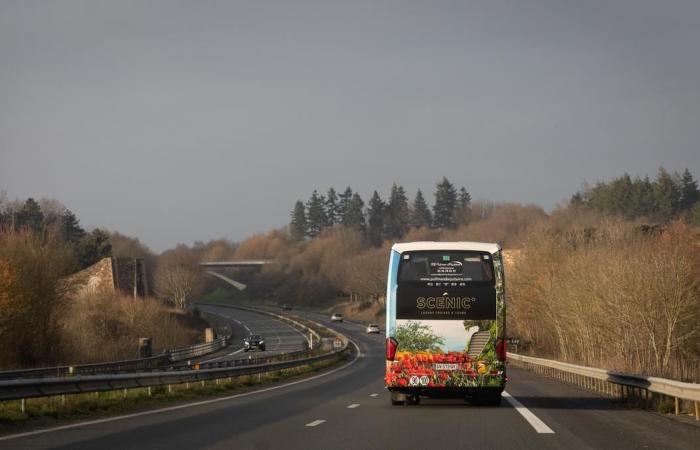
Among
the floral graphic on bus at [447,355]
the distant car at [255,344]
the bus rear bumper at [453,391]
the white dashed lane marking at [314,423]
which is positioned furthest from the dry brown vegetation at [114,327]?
the white dashed lane marking at [314,423]

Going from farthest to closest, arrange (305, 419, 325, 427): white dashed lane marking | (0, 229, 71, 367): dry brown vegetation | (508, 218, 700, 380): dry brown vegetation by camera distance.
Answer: (0, 229, 71, 367): dry brown vegetation, (508, 218, 700, 380): dry brown vegetation, (305, 419, 325, 427): white dashed lane marking

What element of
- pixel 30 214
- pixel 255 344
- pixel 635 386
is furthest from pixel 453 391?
pixel 30 214

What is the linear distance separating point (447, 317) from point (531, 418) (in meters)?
3.04

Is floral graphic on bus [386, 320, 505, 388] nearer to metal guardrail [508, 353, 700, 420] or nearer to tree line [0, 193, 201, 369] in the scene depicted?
metal guardrail [508, 353, 700, 420]

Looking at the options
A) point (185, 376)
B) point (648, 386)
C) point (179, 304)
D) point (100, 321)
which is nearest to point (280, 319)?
point (179, 304)

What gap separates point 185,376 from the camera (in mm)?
29953

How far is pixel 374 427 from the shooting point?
16.4 metres

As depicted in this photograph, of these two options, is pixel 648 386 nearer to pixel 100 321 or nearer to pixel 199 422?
pixel 199 422

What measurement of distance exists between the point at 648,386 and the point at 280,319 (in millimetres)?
127227

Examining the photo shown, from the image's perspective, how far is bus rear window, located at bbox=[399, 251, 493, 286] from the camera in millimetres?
20391

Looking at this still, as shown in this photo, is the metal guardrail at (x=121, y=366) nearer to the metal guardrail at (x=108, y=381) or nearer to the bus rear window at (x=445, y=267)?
the metal guardrail at (x=108, y=381)

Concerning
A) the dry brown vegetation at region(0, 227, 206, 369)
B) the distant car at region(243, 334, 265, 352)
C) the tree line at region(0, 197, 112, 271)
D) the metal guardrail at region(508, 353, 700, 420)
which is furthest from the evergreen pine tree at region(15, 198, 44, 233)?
the metal guardrail at region(508, 353, 700, 420)

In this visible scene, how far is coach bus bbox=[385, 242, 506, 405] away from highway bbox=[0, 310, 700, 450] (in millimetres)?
874

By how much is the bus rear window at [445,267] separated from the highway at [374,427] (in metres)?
2.99
